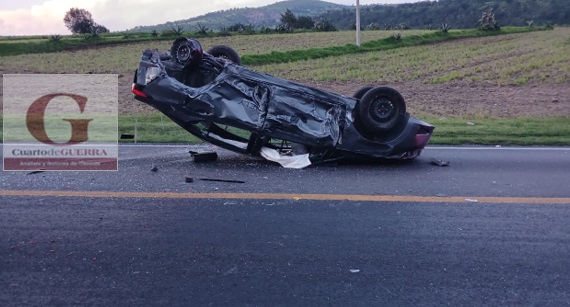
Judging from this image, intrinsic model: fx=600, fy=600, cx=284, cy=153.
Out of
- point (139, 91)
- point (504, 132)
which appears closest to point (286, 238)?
point (139, 91)

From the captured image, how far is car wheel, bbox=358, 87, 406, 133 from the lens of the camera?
761 centimetres

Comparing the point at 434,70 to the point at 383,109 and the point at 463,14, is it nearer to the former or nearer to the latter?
the point at 383,109

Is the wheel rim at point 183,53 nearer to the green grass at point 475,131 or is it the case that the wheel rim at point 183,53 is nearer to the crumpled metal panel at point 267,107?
the crumpled metal panel at point 267,107

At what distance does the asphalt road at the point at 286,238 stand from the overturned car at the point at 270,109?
1.71 ft

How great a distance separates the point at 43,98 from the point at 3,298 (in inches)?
520

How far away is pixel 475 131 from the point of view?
1060cm

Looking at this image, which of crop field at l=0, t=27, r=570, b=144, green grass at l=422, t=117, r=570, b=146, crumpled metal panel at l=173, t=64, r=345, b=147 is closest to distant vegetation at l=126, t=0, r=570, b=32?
crop field at l=0, t=27, r=570, b=144

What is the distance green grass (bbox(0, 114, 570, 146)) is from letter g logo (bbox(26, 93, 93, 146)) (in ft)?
2.34

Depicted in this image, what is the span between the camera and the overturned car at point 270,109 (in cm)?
741

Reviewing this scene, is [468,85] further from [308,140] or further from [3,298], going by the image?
[3,298]

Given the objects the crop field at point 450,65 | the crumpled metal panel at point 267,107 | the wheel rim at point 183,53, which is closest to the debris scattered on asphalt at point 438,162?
the crumpled metal panel at point 267,107

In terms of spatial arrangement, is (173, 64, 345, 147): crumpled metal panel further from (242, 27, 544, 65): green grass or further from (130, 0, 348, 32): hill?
(130, 0, 348, 32): hill

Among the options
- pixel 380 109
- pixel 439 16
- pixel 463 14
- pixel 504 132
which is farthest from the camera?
pixel 439 16

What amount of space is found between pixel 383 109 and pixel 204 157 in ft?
7.90
